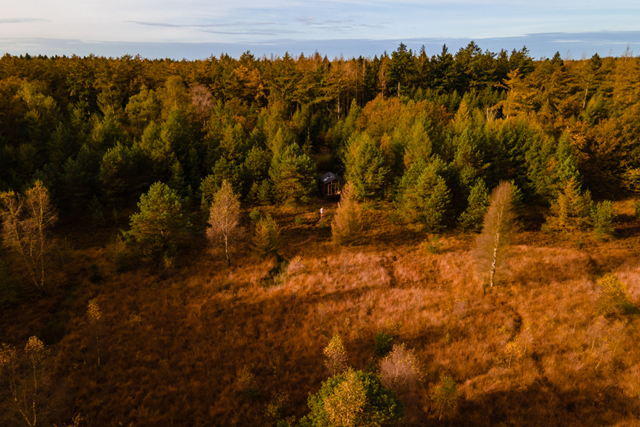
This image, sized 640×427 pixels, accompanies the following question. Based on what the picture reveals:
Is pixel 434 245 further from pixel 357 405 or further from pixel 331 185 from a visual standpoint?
pixel 357 405

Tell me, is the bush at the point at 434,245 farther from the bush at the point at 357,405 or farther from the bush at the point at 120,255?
the bush at the point at 120,255

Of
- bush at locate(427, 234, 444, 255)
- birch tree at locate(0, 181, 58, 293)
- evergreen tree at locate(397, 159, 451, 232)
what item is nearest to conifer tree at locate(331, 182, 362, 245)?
evergreen tree at locate(397, 159, 451, 232)

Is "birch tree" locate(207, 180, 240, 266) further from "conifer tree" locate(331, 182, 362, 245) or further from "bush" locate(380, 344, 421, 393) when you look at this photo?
"bush" locate(380, 344, 421, 393)

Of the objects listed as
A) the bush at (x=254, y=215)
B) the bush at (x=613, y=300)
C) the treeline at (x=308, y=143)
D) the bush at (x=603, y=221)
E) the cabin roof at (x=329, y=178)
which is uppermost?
the treeline at (x=308, y=143)

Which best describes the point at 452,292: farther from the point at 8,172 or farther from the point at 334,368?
the point at 8,172

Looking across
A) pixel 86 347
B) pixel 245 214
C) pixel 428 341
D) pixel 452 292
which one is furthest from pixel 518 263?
pixel 86 347

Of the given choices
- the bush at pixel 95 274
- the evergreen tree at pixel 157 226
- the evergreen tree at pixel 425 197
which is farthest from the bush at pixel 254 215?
the evergreen tree at pixel 425 197
